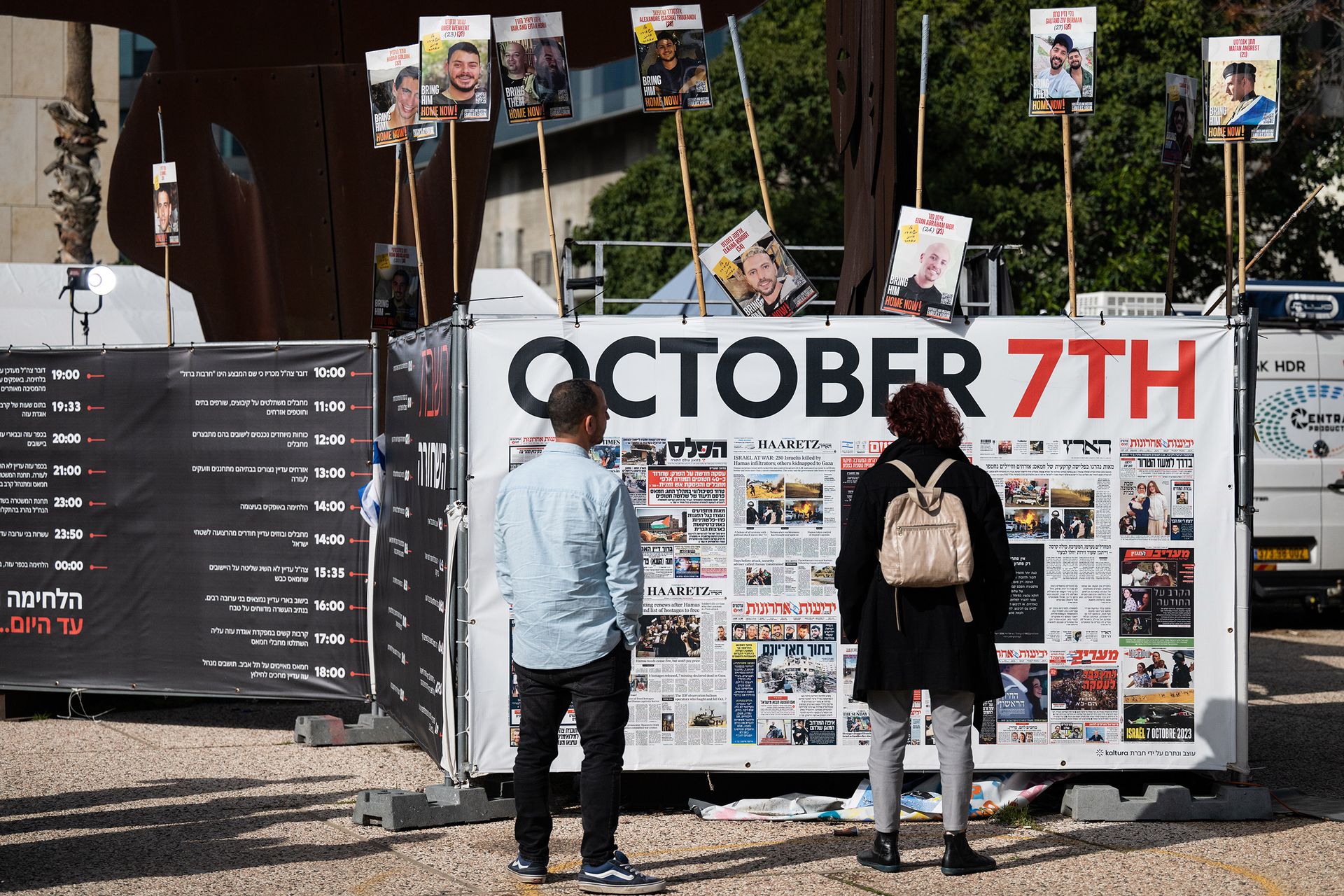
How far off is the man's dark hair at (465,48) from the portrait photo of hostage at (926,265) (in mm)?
2106

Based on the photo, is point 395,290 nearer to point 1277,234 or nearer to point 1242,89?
point 1242,89

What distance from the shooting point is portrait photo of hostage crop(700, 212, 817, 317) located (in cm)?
721

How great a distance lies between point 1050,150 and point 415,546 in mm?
17868

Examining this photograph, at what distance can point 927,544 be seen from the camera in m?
5.84

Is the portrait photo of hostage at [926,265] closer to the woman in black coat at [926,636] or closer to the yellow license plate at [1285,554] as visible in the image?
the woman in black coat at [926,636]

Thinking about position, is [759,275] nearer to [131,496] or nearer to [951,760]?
[951,760]

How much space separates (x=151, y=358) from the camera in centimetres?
943

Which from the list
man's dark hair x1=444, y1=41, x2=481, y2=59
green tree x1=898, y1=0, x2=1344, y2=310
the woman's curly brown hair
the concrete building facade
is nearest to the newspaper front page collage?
the woman's curly brown hair

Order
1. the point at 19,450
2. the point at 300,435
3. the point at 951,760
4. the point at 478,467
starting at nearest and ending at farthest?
1. the point at 951,760
2. the point at 478,467
3. the point at 300,435
4. the point at 19,450

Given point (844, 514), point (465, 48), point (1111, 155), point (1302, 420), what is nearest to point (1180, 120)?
point (844, 514)

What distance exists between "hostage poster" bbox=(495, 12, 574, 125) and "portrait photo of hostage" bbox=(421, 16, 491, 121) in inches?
3.4

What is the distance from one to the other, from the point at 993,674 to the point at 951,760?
14.1 inches

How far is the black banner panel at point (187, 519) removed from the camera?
29.6 ft

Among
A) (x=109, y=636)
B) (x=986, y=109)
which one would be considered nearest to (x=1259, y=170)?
(x=986, y=109)
